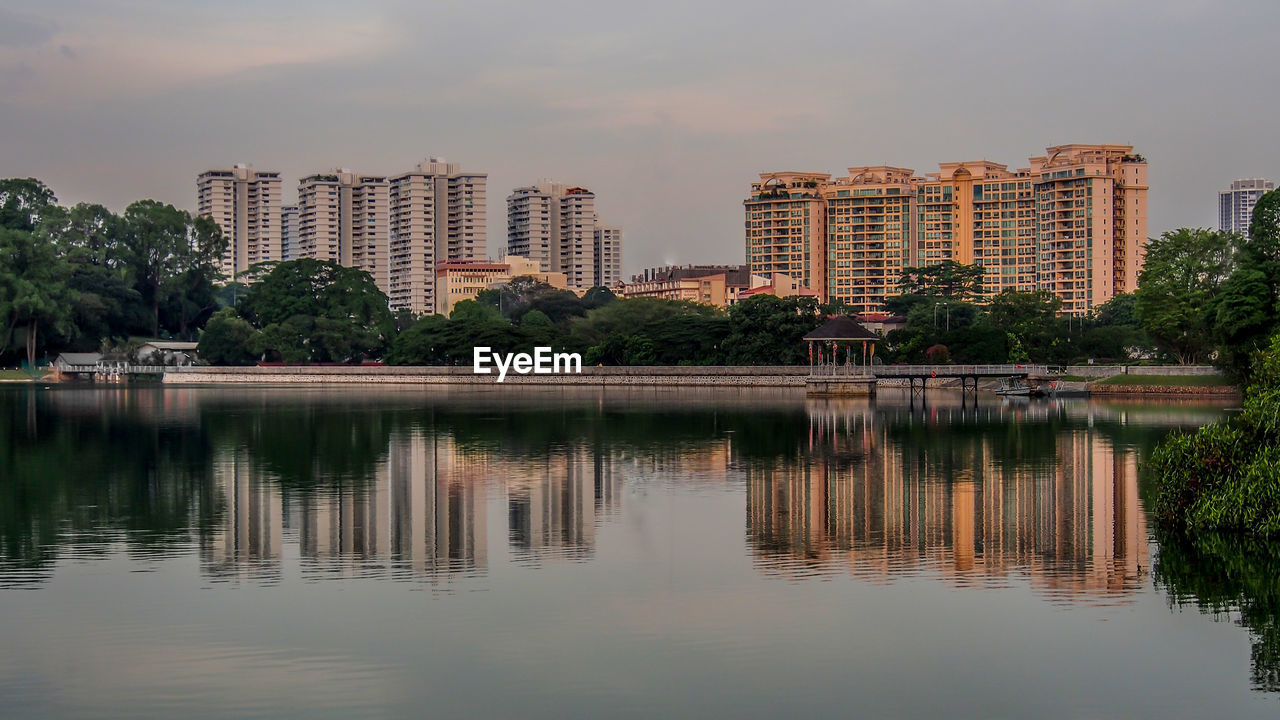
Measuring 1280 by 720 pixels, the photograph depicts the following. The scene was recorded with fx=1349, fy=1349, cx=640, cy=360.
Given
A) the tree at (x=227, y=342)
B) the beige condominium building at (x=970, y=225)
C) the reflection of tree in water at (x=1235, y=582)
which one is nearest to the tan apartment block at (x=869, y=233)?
the beige condominium building at (x=970, y=225)

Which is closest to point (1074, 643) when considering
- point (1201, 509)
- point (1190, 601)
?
point (1190, 601)

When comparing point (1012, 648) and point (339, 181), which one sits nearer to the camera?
point (1012, 648)

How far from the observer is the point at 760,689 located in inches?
499

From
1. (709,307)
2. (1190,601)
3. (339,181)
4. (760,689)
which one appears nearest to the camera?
(760,689)

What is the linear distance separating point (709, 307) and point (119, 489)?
8277cm

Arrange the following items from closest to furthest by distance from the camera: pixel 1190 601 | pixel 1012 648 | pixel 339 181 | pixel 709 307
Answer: pixel 1012 648, pixel 1190 601, pixel 709 307, pixel 339 181

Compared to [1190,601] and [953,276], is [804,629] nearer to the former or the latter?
[1190,601]

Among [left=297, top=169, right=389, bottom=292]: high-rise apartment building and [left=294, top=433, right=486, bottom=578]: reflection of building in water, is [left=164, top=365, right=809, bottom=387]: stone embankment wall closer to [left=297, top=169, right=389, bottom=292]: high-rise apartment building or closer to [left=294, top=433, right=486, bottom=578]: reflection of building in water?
[left=294, top=433, right=486, bottom=578]: reflection of building in water

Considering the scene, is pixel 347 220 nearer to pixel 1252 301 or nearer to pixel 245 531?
pixel 1252 301

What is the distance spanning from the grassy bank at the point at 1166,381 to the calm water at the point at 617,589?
1226 inches

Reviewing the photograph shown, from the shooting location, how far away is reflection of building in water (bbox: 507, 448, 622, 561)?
20.4m

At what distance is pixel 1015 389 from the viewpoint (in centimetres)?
6550

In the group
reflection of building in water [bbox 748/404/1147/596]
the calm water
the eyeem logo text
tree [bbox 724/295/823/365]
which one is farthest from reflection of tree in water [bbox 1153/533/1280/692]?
the eyeem logo text

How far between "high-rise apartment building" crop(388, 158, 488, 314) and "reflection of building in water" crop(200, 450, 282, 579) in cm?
14547
